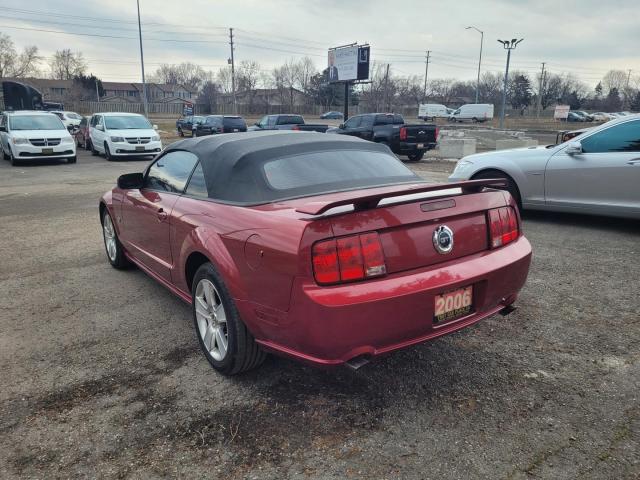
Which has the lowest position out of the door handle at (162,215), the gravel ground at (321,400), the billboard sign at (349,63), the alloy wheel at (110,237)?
the gravel ground at (321,400)

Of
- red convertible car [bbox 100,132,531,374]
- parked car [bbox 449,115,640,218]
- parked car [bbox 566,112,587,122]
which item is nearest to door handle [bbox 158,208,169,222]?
red convertible car [bbox 100,132,531,374]

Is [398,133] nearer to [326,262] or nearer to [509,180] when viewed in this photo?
[509,180]

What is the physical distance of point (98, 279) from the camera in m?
5.12

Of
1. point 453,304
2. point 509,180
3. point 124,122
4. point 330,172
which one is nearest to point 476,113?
point 124,122

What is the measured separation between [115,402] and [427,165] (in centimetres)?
1497

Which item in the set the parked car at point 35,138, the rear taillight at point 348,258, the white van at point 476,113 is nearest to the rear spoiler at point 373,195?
the rear taillight at point 348,258

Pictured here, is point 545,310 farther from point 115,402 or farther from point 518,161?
point 518,161

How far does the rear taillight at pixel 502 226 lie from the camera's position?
3.04 metres

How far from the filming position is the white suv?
17625 millimetres

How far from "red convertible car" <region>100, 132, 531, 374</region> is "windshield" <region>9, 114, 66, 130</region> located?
1506 centimetres

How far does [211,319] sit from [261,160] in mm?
1113

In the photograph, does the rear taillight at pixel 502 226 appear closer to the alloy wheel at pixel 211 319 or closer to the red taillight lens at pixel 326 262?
the red taillight lens at pixel 326 262

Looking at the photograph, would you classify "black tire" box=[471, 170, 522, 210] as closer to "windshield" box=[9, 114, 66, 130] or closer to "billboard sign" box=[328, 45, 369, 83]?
"windshield" box=[9, 114, 66, 130]

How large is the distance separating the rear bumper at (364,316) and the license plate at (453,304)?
0.04 meters
